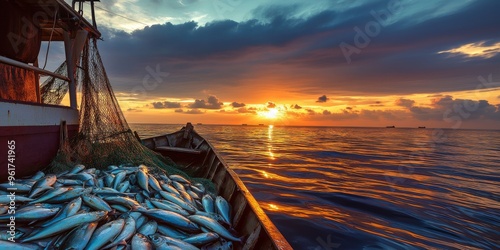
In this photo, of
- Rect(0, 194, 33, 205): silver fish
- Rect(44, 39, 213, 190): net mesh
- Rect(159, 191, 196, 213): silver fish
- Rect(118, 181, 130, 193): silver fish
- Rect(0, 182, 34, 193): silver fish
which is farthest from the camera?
Rect(44, 39, 213, 190): net mesh

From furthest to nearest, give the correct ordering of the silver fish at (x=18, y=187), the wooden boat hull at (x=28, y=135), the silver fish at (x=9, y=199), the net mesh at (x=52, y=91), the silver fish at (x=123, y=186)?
the net mesh at (x=52, y=91), the wooden boat hull at (x=28, y=135), the silver fish at (x=123, y=186), the silver fish at (x=18, y=187), the silver fish at (x=9, y=199)

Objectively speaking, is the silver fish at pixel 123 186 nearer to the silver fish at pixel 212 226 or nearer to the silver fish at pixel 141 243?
the silver fish at pixel 212 226

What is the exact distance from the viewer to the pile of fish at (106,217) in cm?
348

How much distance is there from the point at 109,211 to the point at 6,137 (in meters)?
3.61

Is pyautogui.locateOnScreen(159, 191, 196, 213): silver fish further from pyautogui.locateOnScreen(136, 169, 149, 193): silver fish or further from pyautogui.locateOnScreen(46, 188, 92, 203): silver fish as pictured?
pyautogui.locateOnScreen(46, 188, 92, 203): silver fish

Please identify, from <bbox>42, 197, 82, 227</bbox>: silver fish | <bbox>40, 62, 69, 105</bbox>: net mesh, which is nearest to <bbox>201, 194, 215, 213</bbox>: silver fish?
<bbox>42, 197, 82, 227</bbox>: silver fish

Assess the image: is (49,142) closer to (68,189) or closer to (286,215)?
(68,189)

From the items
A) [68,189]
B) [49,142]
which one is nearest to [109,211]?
[68,189]

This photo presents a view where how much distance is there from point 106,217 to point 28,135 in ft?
14.4

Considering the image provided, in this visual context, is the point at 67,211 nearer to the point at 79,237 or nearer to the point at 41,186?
the point at 79,237

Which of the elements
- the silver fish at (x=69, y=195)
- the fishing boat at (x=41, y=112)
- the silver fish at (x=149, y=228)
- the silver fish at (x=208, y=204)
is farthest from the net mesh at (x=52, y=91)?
the silver fish at (x=149, y=228)

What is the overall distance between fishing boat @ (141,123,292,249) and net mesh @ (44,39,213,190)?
3.06 ft

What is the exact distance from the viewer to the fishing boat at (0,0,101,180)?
607 cm

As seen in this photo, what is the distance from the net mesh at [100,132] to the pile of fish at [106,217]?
195 centimetres
